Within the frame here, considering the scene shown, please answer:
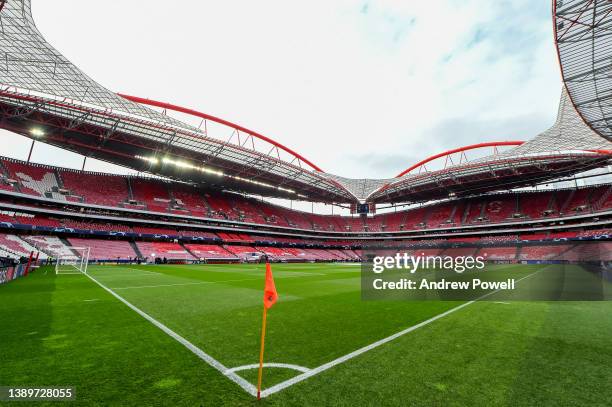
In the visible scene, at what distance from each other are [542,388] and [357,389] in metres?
2.23

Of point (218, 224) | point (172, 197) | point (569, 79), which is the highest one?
point (569, 79)

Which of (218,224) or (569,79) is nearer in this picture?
(569,79)

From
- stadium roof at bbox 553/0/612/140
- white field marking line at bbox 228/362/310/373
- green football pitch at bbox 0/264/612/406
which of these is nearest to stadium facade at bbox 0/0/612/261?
stadium roof at bbox 553/0/612/140

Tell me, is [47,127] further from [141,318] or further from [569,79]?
[569,79]

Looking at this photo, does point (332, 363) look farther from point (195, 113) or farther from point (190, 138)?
point (195, 113)

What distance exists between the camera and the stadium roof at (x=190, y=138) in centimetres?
2240

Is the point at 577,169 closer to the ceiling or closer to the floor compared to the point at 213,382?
closer to the ceiling

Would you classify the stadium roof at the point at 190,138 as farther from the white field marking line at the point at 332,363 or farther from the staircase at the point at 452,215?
the white field marking line at the point at 332,363

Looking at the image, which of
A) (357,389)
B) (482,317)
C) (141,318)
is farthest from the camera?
(482,317)

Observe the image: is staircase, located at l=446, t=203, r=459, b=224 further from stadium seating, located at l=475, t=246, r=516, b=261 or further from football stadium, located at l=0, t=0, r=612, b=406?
stadium seating, located at l=475, t=246, r=516, b=261

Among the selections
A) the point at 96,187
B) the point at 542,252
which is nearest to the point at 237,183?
the point at 96,187

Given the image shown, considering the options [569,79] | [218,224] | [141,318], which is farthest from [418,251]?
[141,318]

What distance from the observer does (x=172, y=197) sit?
51000mm

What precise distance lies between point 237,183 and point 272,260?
60.4 feet
